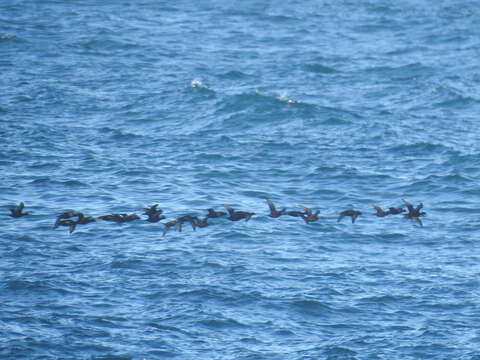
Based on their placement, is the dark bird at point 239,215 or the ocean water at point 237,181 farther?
the ocean water at point 237,181

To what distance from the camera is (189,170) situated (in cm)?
5075

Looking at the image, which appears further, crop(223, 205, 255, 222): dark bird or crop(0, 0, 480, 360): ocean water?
crop(0, 0, 480, 360): ocean water

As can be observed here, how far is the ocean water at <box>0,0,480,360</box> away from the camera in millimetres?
35312

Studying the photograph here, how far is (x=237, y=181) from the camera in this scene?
4934 cm

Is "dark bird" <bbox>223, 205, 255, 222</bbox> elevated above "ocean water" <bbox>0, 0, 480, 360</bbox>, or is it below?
above

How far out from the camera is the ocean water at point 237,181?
116 feet

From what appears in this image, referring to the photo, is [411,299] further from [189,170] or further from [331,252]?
[189,170]

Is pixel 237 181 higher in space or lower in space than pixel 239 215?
lower

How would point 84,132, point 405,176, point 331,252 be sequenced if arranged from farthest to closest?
point 84,132, point 405,176, point 331,252

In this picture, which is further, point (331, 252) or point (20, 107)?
point (20, 107)

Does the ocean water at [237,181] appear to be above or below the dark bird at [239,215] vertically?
below

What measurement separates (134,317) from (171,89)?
3130 cm

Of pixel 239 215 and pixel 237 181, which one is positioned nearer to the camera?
pixel 239 215

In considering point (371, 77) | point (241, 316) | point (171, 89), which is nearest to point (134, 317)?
point (241, 316)
